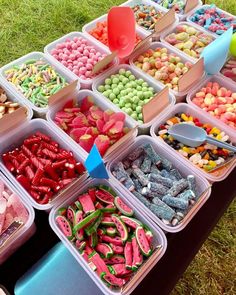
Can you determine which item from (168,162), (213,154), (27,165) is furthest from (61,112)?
(213,154)

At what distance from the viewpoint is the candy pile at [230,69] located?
1474 millimetres

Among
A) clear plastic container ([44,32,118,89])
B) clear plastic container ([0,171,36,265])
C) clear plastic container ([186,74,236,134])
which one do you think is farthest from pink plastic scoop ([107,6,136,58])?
clear plastic container ([0,171,36,265])

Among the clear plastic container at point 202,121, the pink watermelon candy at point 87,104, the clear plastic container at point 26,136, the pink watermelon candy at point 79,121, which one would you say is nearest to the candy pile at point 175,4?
the clear plastic container at point 202,121

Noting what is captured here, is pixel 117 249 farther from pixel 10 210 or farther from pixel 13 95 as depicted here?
pixel 13 95

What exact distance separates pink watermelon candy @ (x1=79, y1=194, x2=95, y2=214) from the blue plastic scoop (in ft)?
1.33

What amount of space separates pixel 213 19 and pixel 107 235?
50.7 inches

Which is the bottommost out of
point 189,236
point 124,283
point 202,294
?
point 202,294

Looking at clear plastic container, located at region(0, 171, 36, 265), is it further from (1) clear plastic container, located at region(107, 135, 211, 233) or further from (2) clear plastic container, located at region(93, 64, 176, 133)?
(2) clear plastic container, located at region(93, 64, 176, 133)

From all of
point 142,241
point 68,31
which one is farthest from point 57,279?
point 68,31

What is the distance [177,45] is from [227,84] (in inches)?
12.5

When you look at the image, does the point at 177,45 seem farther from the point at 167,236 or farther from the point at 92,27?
the point at 167,236

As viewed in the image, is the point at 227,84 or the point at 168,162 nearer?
the point at 168,162

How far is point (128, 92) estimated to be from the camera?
136 cm

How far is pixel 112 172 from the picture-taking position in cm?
111
